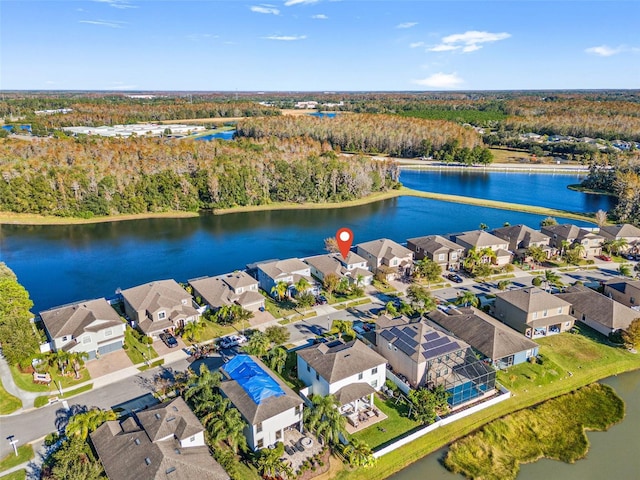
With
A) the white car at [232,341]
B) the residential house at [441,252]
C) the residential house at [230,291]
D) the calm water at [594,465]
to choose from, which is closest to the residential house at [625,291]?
the residential house at [441,252]

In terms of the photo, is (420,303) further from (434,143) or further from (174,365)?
(434,143)

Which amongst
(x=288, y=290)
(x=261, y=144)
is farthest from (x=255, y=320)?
(x=261, y=144)

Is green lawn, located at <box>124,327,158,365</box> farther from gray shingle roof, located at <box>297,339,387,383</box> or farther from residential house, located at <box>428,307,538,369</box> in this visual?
residential house, located at <box>428,307,538,369</box>

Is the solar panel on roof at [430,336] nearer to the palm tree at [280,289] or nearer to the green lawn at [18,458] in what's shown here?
the palm tree at [280,289]

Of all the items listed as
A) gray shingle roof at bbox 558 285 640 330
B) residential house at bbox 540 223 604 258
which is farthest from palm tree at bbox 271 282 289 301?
residential house at bbox 540 223 604 258

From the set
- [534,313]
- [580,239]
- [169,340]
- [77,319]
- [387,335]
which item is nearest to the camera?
[387,335]

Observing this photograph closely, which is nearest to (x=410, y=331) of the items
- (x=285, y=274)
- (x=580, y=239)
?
(x=285, y=274)

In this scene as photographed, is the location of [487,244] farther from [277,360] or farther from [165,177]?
[165,177]
